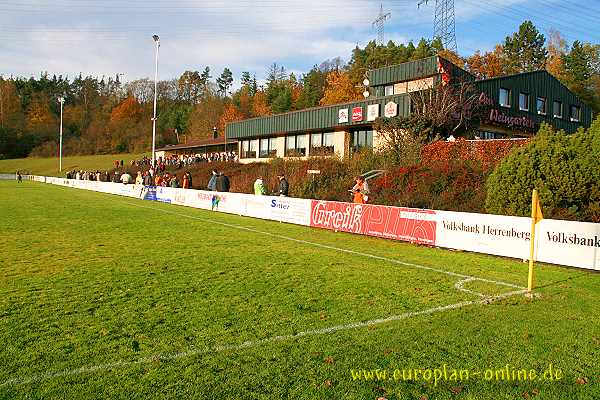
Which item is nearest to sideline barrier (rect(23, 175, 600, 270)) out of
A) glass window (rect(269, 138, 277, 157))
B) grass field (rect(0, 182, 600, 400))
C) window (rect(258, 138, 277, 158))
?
grass field (rect(0, 182, 600, 400))

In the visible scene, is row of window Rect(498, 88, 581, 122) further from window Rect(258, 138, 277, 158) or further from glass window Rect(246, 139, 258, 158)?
glass window Rect(246, 139, 258, 158)

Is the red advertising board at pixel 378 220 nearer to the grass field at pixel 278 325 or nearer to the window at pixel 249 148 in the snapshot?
the grass field at pixel 278 325

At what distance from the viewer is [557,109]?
39.6 m

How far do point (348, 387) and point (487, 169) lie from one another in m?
19.2

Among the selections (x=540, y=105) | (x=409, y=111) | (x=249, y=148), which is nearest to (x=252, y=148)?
(x=249, y=148)

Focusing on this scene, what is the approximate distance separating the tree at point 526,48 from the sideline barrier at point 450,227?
5078 centimetres

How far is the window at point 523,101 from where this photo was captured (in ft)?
117

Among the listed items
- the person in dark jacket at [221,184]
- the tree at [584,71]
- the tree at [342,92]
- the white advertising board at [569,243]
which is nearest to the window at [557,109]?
the tree at [584,71]

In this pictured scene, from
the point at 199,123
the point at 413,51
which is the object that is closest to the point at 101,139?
the point at 199,123

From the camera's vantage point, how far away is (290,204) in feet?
67.9

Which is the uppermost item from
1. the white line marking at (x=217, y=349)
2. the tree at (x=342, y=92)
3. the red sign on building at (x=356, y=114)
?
the tree at (x=342, y=92)

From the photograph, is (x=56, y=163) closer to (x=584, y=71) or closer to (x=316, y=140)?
(x=316, y=140)

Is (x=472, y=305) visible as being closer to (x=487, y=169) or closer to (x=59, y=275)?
(x=59, y=275)

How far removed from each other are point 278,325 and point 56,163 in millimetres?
103090
